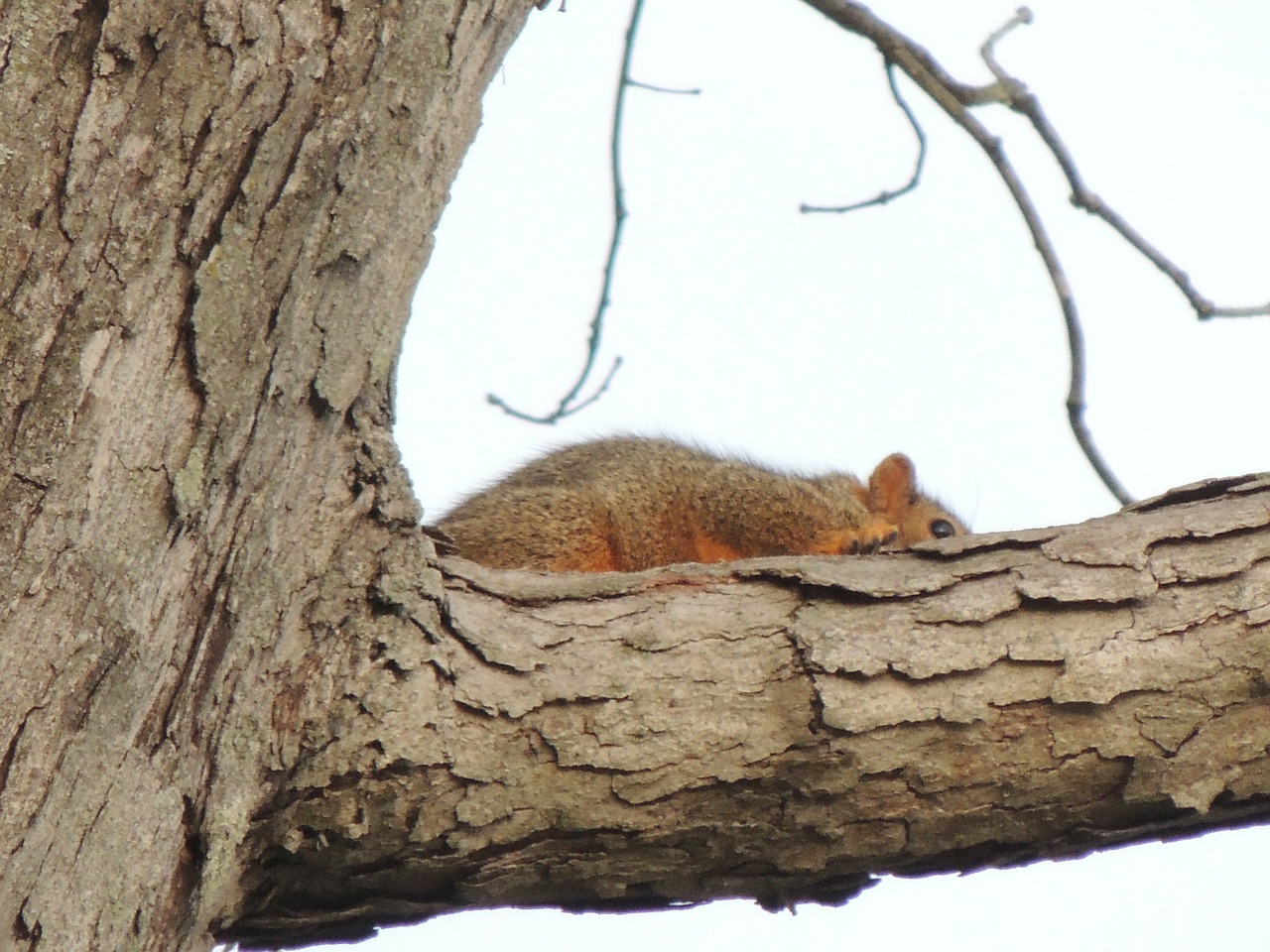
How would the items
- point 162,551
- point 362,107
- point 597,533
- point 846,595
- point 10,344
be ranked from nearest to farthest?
point 10,344
point 162,551
point 362,107
point 846,595
point 597,533

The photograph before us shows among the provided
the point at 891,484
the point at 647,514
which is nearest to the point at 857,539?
the point at 647,514

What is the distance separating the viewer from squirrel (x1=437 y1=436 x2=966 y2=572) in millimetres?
4004

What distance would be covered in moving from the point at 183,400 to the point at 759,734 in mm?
1152

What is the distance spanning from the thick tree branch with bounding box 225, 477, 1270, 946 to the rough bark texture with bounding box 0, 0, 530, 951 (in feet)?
0.54

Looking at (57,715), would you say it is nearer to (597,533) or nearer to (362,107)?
(362,107)

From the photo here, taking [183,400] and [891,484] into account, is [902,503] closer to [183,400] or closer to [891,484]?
[891,484]

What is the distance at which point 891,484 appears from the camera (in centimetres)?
529

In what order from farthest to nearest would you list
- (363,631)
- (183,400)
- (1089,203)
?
(1089,203), (363,631), (183,400)

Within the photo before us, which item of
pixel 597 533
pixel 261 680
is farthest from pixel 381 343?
pixel 597 533

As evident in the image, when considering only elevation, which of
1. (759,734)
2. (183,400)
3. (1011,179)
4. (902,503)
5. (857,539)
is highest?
(1011,179)

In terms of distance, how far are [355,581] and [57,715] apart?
0.55 metres

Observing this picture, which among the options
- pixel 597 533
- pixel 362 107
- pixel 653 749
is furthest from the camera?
pixel 597 533

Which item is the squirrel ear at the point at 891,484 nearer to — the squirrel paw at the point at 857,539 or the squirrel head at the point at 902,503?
the squirrel head at the point at 902,503

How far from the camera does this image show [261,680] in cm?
233
